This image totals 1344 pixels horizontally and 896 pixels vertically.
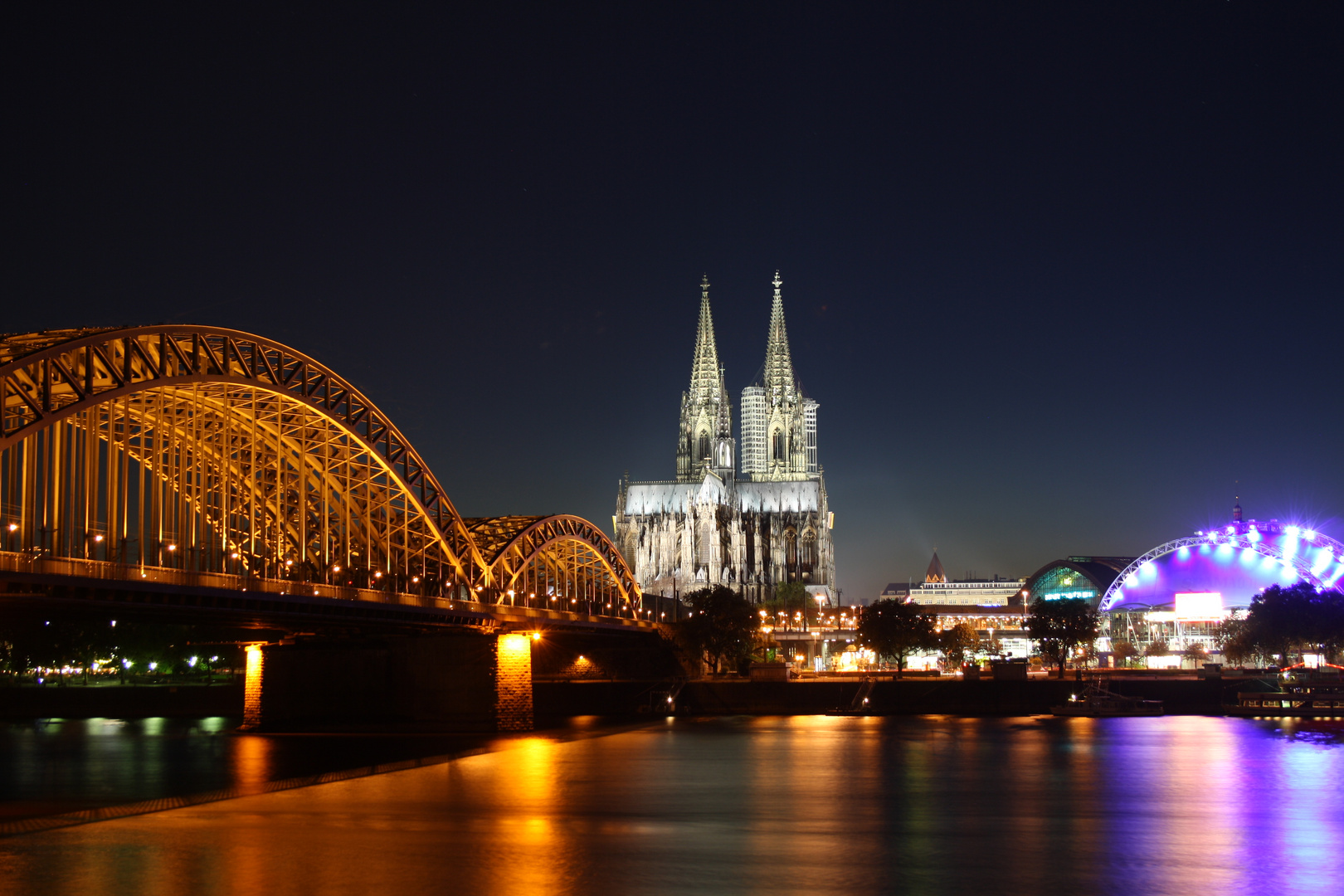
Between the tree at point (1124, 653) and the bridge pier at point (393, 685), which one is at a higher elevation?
the bridge pier at point (393, 685)

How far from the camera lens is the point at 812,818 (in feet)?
138

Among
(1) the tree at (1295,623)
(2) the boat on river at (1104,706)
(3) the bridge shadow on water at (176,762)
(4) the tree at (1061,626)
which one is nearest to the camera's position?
(3) the bridge shadow on water at (176,762)

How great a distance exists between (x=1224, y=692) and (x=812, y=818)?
7859cm

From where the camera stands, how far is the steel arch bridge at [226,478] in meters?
51.4

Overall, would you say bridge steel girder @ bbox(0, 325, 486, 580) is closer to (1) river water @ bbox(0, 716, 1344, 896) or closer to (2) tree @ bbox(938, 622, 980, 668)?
(1) river water @ bbox(0, 716, 1344, 896)

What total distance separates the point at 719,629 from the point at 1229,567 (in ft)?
258

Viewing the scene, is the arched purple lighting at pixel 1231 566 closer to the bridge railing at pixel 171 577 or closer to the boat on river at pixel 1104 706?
the boat on river at pixel 1104 706

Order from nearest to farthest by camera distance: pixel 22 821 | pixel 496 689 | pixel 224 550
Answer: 1. pixel 22 821
2. pixel 224 550
3. pixel 496 689

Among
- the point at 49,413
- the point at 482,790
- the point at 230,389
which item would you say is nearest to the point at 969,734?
the point at 482,790

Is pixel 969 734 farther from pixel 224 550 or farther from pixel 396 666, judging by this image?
pixel 224 550

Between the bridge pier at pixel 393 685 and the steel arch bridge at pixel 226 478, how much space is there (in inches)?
186

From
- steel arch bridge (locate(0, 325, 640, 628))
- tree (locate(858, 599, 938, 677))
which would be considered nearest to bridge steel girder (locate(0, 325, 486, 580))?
steel arch bridge (locate(0, 325, 640, 628))

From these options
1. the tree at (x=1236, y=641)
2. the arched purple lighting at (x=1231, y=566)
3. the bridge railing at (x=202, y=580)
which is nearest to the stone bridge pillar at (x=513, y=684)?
the bridge railing at (x=202, y=580)

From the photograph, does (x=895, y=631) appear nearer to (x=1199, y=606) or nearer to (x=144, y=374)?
(x=1199, y=606)
